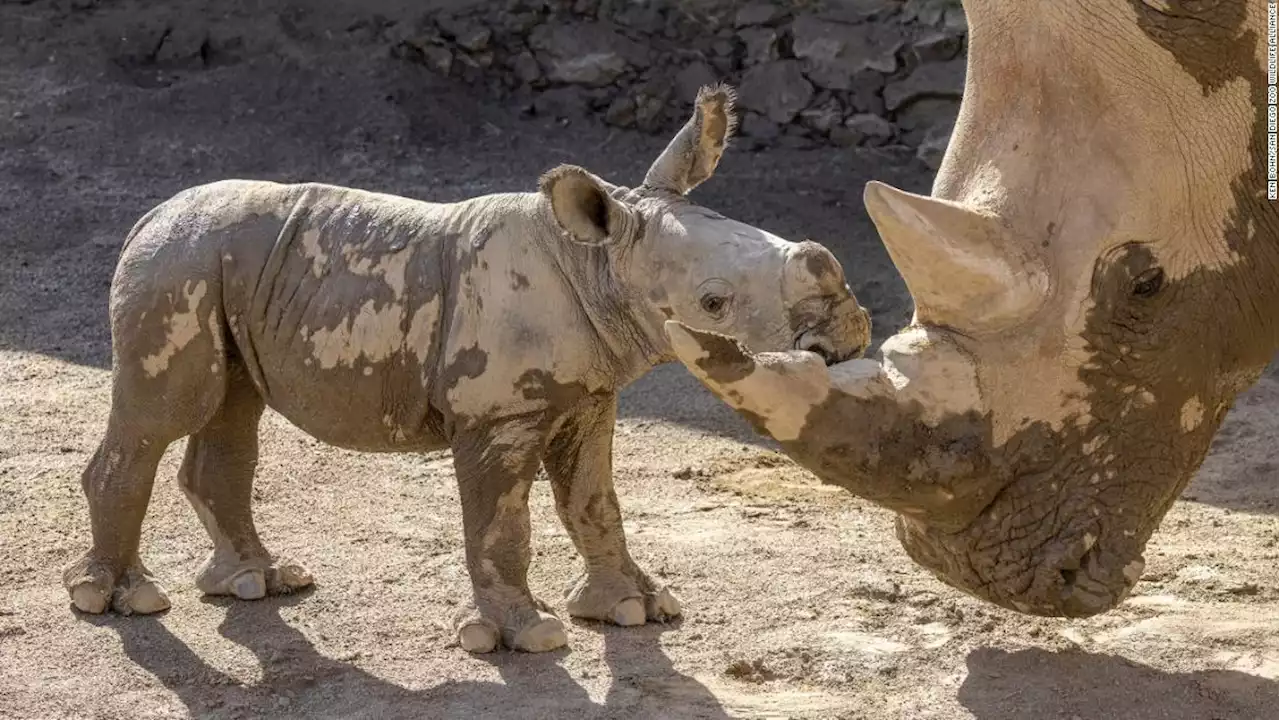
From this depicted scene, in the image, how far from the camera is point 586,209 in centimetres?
482

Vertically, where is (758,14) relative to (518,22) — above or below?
above

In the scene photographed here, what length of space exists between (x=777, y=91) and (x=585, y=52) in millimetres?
1131

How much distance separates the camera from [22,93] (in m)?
10.8

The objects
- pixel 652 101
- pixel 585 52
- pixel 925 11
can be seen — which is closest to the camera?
pixel 925 11

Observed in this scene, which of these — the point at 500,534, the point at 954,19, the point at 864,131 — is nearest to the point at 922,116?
the point at 864,131

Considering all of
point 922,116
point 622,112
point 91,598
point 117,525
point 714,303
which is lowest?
point 91,598

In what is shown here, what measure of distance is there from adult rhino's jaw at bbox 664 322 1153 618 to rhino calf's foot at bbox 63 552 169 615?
2203 mm

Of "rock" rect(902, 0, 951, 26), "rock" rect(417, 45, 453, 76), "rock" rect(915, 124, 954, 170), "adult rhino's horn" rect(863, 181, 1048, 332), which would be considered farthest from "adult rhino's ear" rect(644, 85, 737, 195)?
"rock" rect(417, 45, 453, 76)

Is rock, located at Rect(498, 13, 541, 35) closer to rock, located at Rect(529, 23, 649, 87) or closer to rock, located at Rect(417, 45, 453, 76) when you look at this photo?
rock, located at Rect(529, 23, 649, 87)

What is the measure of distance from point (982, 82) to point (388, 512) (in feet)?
9.65

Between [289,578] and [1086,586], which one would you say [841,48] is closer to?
[289,578]

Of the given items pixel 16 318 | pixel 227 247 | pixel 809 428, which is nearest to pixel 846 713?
pixel 809 428

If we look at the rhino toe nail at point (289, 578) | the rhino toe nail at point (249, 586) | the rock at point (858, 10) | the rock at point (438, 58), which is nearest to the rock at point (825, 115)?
the rock at point (858, 10)

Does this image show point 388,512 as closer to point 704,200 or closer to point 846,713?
point 846,713
